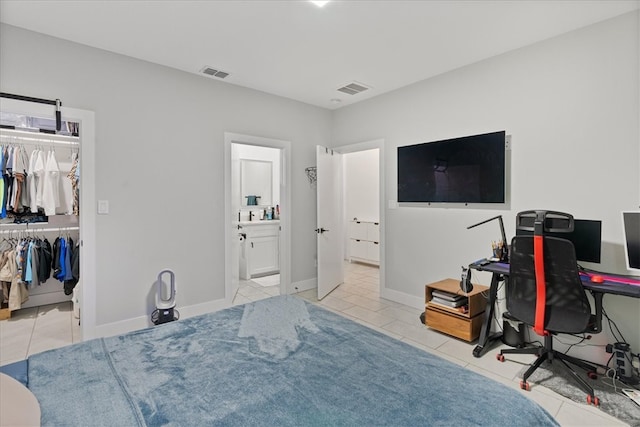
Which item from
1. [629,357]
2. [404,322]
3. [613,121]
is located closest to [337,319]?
[404,322]

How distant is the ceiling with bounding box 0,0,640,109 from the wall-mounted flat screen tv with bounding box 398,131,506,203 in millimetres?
859

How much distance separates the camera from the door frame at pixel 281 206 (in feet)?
12.6

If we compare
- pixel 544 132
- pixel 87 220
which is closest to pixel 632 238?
pixel 544 132

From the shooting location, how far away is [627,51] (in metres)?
2.44

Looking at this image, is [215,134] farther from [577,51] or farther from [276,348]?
[577,51]

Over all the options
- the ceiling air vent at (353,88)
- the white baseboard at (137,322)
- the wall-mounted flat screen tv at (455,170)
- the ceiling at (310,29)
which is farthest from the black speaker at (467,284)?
the white baseboard at (137,322)

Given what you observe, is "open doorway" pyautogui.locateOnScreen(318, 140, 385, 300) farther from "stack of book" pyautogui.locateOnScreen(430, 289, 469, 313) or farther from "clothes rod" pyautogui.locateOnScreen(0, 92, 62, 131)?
"clothes rod" pyautogui.locateOnScreen(0, 92, 62, 131)

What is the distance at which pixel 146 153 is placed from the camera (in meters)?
3.25

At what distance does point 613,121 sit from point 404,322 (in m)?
2.58

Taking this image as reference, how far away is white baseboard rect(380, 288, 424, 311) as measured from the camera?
3.90 m

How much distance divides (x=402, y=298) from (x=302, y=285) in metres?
1.45

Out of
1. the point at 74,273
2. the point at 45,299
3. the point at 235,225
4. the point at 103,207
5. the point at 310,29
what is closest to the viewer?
the point at 310,29

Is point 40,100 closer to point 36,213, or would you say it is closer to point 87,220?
point 87,220

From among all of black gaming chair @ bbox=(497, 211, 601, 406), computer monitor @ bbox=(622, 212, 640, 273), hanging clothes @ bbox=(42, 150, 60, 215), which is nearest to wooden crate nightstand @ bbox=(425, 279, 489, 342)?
black gaming chair @ bbox=(497, 211, 601, 406)
